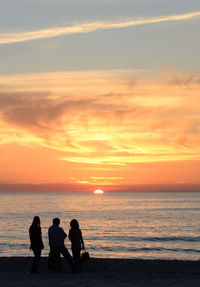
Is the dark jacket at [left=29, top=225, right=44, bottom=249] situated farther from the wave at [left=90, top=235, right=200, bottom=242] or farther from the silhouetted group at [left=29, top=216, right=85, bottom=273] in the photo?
the wave at [left=90, top=235, right=200, bottom=242]

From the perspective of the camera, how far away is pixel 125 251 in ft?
121

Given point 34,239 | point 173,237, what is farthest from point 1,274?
point 173,237

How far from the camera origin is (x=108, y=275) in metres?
18.7

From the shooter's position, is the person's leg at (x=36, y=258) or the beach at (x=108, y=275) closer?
the beach at (x=108, y=275)

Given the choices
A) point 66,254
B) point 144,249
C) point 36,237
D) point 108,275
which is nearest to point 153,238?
point 144,249

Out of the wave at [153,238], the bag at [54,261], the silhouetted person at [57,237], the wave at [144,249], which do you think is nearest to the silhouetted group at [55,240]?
the silhouetted person at [57,237]

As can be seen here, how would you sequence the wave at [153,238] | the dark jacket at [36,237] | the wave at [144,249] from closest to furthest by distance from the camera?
the dark jacket at [36,237] → the wave at [144,249] → the wave at [153,238]

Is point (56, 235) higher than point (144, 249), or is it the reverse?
point (56, 235)

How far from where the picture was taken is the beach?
15.8 meters

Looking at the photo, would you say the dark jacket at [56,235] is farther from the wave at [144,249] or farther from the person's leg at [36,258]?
the wave at [144,249]

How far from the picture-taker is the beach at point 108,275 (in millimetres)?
15750

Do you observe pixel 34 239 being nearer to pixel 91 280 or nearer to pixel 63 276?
pixel 63 276

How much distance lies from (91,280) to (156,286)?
8.16 feet

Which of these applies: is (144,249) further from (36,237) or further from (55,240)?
(36,237)
